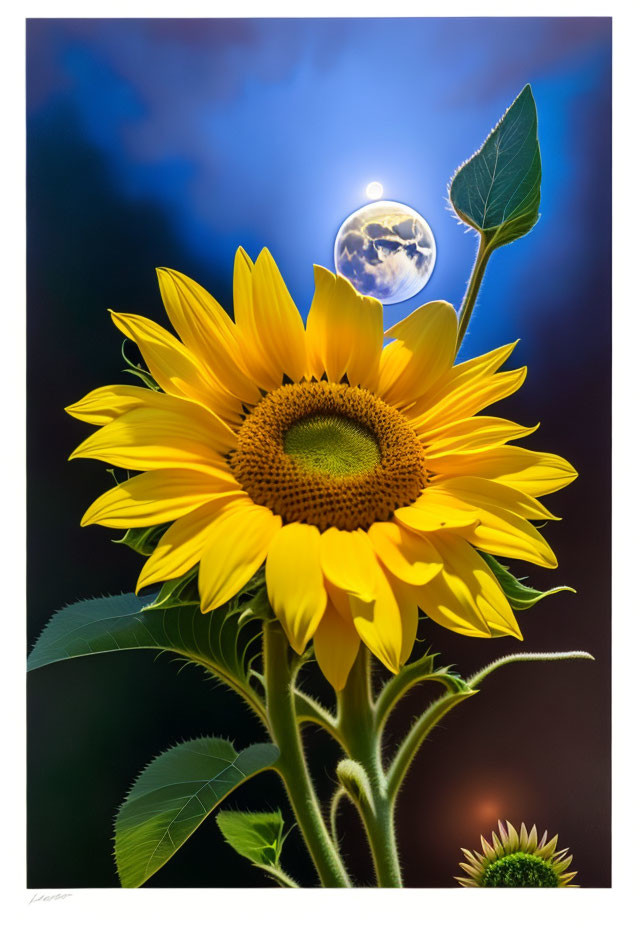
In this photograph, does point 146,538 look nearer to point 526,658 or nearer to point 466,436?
point 466,436

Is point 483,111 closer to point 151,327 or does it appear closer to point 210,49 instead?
point 210,49

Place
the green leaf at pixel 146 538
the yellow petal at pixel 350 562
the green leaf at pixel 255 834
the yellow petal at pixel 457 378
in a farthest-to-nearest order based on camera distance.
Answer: the green leaf at pixel 255 834 → the yellow petal at pixel 457 378 → the green leaf at pixel 146 538 → the yellow petal at pixel 350 562

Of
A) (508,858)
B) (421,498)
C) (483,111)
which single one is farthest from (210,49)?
(508,858)

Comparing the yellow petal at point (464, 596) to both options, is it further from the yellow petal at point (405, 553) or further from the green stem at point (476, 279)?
the green stem at point (476, 279)

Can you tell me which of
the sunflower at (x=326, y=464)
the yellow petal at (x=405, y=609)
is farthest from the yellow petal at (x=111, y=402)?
the yellow petal at (x=405, y=609)

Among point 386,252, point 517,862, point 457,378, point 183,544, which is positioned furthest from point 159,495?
point 517,862
